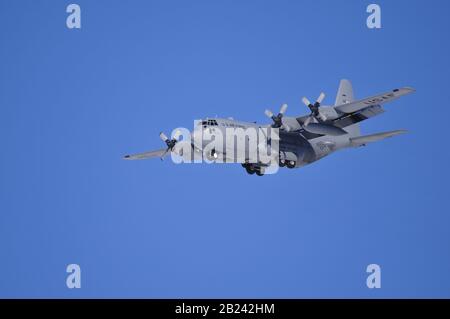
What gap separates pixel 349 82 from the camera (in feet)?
144

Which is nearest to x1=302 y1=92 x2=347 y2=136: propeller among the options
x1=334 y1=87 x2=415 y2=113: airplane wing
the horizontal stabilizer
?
x1=334 y1=87 x2=415 y2=113: airplane wing

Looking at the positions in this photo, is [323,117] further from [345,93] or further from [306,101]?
[345,93]

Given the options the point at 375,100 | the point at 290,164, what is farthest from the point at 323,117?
the point at 290,164

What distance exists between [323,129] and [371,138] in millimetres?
3689

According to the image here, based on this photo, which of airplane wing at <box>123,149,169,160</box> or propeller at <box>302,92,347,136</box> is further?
airplane wing at <box>123,149,169,160</box>

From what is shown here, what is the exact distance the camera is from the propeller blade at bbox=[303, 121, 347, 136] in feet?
117

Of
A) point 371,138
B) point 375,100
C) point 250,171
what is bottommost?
point 250,171

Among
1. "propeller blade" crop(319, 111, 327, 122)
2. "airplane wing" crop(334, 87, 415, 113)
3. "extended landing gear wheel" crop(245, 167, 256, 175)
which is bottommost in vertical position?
"extended landing gear wheel" crop(245, 167, 256, 175)

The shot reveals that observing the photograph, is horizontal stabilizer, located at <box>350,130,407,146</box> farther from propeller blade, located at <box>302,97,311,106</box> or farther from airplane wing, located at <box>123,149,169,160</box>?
airplane wing, located at <box>123,149,169,160</box>

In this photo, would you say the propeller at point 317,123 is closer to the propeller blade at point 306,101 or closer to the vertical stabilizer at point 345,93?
the propeller blade at point 306,101

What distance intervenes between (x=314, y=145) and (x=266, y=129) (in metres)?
3.69

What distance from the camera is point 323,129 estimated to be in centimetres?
3572
